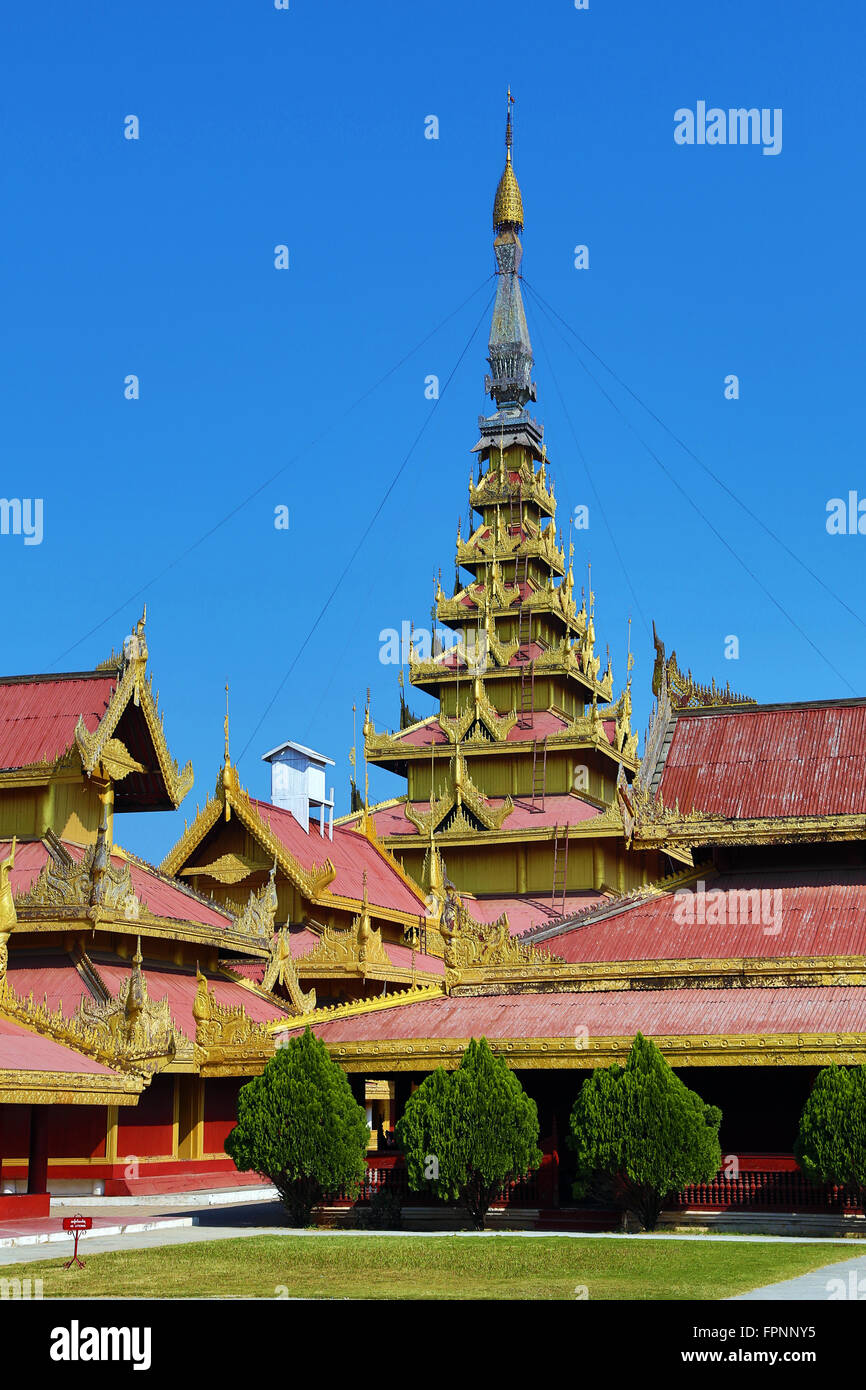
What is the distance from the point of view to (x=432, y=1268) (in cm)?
1730

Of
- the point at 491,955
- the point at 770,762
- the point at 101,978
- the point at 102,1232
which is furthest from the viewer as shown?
the point at 101,978

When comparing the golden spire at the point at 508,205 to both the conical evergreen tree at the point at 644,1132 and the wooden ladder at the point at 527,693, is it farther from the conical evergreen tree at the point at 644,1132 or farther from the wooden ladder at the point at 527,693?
the conical evergreen tree at the point at 644,1132

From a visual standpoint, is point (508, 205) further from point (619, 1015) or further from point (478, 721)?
point (619, 1015)

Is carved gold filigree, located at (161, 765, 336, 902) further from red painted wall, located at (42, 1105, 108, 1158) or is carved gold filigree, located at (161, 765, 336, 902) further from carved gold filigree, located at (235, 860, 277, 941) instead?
red painted wall, located at (42, 1105, 108, 1158)

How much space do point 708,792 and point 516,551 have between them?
31.4m

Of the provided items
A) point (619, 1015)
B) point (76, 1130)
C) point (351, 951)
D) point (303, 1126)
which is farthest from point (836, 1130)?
point (351, 951)

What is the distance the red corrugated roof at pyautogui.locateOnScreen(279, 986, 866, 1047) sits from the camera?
73.4 ft

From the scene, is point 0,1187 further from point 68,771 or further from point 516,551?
point 516,551

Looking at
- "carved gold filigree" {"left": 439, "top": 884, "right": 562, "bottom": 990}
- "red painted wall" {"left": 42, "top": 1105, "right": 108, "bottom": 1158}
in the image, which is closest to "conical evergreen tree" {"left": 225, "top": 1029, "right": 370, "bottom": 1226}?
"carved gold filigree" {"left": 439, "top": 884, "right": 562, "bottom": 990}

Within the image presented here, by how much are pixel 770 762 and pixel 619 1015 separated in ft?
21.8

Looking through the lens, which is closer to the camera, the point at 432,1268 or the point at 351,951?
the point at 432,1268

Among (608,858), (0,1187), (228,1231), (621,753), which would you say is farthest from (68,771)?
(621,753)

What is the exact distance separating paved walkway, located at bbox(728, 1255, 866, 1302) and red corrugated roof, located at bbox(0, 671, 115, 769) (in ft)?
64.3
